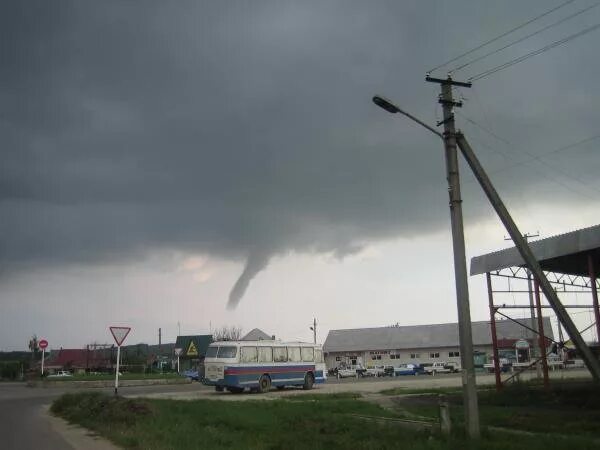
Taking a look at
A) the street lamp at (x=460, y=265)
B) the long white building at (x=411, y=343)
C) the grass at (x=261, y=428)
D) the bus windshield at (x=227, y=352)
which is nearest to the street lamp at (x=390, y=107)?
the street lamp at (x=460, y=265)

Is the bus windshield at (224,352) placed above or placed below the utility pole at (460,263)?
below

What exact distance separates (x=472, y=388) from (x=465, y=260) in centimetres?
273

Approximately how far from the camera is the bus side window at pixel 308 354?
35281 millimetres

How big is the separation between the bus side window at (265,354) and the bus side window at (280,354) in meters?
0.32

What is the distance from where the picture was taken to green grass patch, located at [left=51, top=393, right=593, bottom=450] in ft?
37.6

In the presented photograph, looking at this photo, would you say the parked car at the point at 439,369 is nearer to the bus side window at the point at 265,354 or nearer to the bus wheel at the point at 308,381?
the bus wheel at the point at 308,381

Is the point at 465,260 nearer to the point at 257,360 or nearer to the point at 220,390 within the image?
the point at 257,360

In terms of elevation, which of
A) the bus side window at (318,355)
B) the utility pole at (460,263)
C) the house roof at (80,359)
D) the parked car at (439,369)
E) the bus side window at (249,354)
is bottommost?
the parked car at (439,369)

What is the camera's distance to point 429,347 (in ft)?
297

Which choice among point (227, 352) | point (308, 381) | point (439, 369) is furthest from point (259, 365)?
point (439, 369)

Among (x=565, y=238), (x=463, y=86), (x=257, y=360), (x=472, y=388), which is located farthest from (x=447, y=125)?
(x=257, y=360)

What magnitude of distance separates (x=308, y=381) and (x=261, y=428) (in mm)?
21046

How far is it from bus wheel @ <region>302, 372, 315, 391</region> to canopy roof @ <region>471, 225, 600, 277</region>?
41.9 ft

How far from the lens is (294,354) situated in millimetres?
34594
